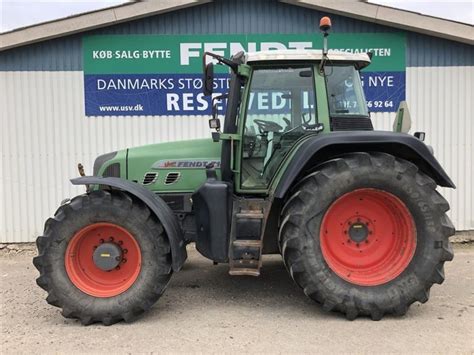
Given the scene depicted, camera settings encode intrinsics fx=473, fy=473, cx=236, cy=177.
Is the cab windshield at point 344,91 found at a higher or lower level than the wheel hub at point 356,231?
higher

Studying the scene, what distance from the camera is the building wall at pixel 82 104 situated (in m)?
7.43

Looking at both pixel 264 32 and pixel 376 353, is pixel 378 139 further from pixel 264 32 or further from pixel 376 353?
pixel 264 32

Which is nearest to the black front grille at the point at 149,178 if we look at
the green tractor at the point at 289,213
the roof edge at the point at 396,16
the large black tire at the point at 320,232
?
the green tractor at the point at 289,213

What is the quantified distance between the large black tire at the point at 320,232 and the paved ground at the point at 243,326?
21 centimetres

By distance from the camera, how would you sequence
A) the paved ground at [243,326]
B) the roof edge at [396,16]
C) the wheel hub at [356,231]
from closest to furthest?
1. the paved ground at [243,326]
2. the wheel hub at [356,231]
3. the roof edge at [396,16]

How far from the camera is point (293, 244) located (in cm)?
412

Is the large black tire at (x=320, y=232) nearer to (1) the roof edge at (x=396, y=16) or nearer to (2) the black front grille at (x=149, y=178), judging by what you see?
(2) the black front grille at (x=149, y=178)

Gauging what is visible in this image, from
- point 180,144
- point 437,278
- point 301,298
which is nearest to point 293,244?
point 301,298

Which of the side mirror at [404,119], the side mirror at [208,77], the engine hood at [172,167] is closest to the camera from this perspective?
the side mirror at [208,77]

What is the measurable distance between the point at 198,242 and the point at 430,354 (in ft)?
7.28

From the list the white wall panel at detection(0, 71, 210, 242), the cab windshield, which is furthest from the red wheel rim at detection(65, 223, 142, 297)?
the white wall panel at detection(0, 71, 210, 242)

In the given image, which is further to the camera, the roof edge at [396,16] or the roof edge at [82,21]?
the roof edge at [396,16]

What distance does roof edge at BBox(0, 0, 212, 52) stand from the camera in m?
7.15

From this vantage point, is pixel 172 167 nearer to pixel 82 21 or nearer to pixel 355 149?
pixel 355 149
